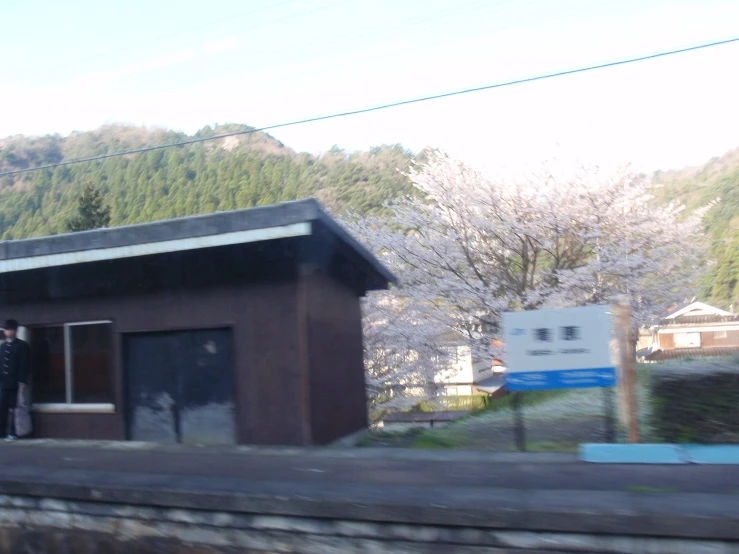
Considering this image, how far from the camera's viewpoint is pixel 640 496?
521cm

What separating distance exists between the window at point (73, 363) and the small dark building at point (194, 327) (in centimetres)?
2

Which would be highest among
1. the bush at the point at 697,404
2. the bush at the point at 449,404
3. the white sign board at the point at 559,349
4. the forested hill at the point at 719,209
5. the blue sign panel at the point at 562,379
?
the forested hill at the point at 719,209

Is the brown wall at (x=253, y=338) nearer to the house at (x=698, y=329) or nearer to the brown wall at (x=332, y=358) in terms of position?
the brown wall at (x=332, y=358)

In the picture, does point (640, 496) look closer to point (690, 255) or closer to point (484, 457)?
point (484, 457)

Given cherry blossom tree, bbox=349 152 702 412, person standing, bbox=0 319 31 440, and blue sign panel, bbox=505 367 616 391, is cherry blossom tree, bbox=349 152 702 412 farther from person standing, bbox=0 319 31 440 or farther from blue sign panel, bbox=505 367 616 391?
blue sign panel, bbox=505 367 616 391

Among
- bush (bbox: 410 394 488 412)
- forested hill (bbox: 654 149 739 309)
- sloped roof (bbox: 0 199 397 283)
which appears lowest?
bush (bbox: 410 394 488 412)

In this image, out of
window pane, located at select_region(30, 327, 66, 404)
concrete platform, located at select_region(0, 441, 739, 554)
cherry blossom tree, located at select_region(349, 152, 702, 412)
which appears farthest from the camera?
cherry blossom tree, located at select_region(349, 152, 702, 412)

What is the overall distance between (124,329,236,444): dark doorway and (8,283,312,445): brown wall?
15cm

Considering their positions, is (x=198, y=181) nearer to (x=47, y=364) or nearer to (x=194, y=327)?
(x=47, y=364)

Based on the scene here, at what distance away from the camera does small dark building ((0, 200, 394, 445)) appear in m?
8.97

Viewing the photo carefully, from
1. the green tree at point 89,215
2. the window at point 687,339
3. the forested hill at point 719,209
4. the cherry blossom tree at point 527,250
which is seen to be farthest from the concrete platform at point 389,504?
the green tree at point 89,215

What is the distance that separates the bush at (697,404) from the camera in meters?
7.05

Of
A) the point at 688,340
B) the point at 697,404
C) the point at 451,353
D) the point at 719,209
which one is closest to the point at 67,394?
the point at 697,404

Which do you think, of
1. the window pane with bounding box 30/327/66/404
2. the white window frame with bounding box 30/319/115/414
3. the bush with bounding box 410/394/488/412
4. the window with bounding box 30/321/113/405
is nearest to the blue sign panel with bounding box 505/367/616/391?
the window with bounding box 30/321/113/405
